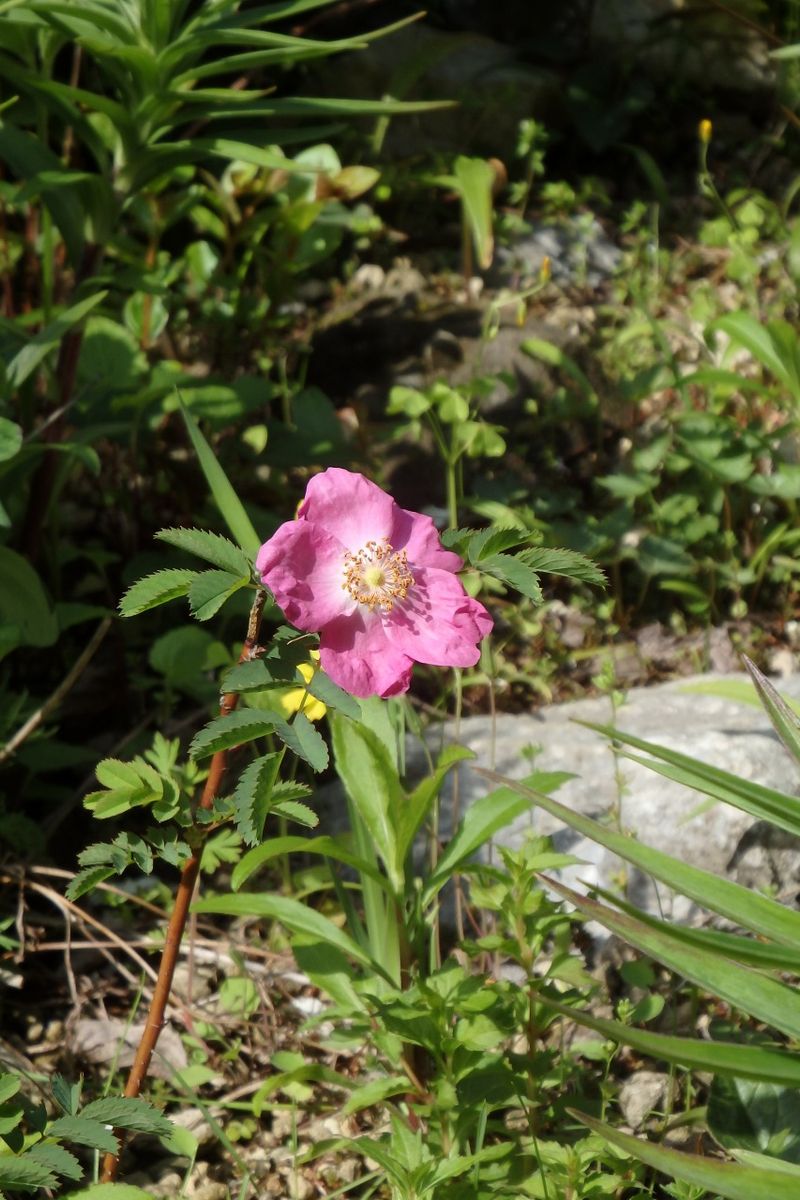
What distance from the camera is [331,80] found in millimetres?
3924

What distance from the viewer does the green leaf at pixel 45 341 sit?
86.4 inches

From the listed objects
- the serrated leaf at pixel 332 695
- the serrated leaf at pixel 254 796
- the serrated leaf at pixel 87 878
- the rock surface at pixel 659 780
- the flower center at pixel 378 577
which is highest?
the flower center at pixel 378 577

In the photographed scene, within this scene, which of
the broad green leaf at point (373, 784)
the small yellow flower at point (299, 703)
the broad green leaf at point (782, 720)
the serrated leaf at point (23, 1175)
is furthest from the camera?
the broad green leaf at point (373, 784)

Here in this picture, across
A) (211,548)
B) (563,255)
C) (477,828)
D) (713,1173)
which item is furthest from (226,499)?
(563,255)

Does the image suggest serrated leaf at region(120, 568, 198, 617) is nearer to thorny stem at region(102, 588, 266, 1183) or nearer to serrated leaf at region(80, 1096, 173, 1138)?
thorny stem at region(102, 588, 266, 1183)

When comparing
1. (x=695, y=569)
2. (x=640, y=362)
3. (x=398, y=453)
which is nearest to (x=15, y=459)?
(x=398, y=453)

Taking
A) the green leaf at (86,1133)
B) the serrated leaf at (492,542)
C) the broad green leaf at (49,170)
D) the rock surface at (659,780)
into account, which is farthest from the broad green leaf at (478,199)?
the green leaf at (86,1133)

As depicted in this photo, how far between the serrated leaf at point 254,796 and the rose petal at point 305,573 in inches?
6.2

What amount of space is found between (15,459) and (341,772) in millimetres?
845

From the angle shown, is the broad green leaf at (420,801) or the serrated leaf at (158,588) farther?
the broad green leaf at (420,801)

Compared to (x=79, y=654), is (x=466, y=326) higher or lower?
higher

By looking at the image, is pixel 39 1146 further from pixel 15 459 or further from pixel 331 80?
pixel 331 80

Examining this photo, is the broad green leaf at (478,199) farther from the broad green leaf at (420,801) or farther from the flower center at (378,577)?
the flower center at (378,577)

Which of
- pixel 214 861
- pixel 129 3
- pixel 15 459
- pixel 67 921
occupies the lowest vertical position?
pixel 67 921
